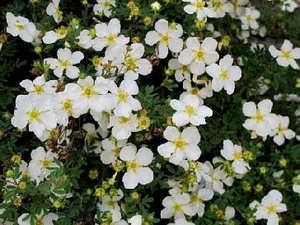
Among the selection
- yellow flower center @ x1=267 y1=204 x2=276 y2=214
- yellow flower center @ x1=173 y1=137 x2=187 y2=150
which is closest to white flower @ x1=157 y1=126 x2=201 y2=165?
yellow flower center @ x1=173 y1=137 x2=187 y2=150

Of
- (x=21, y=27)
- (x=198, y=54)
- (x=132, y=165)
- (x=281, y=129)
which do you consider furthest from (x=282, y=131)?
(x=21, y=27)

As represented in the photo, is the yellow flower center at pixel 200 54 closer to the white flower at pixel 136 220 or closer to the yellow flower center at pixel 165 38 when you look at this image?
the yellow flower center at pixel 165 38

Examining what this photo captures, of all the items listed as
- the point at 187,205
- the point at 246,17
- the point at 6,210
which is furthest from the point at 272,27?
the point at 6,210

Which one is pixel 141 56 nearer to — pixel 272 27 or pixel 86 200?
pixel 86 200

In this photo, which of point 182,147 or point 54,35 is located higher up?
point 54,35

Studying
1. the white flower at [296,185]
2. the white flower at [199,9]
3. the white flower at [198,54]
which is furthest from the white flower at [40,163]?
the white flower at [296,185]

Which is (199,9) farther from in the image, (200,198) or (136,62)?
(200,198)

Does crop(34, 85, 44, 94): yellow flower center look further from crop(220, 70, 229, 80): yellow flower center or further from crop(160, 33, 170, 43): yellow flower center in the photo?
crop(220, 70, 229, 80): yellow flower center
